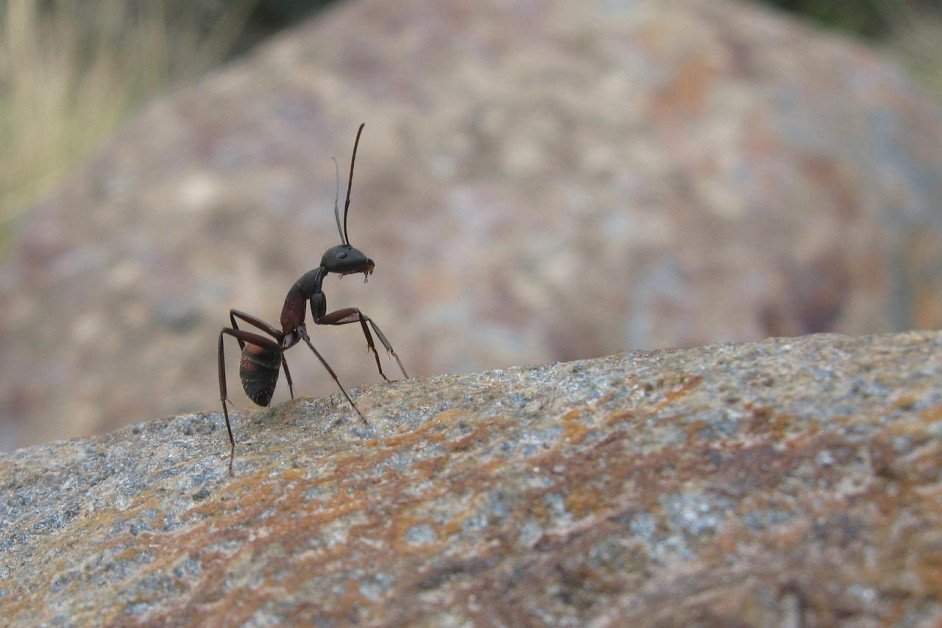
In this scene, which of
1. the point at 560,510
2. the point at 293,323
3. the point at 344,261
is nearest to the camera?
the point at 560,510

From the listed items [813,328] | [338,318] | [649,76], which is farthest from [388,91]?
[338,318]

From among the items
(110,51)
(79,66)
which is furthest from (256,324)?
(110,51)

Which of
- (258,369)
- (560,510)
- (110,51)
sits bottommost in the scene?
(560,510)

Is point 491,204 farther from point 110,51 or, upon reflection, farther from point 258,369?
point 110,51

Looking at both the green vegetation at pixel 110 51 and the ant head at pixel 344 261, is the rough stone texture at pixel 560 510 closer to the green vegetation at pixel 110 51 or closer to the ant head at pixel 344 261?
the ant head at pixel 344 261

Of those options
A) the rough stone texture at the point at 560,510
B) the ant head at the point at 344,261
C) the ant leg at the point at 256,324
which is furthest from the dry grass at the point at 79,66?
the rough stone texture at the point at 560,510

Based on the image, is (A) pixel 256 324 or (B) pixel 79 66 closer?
(A) pixel 256 324
